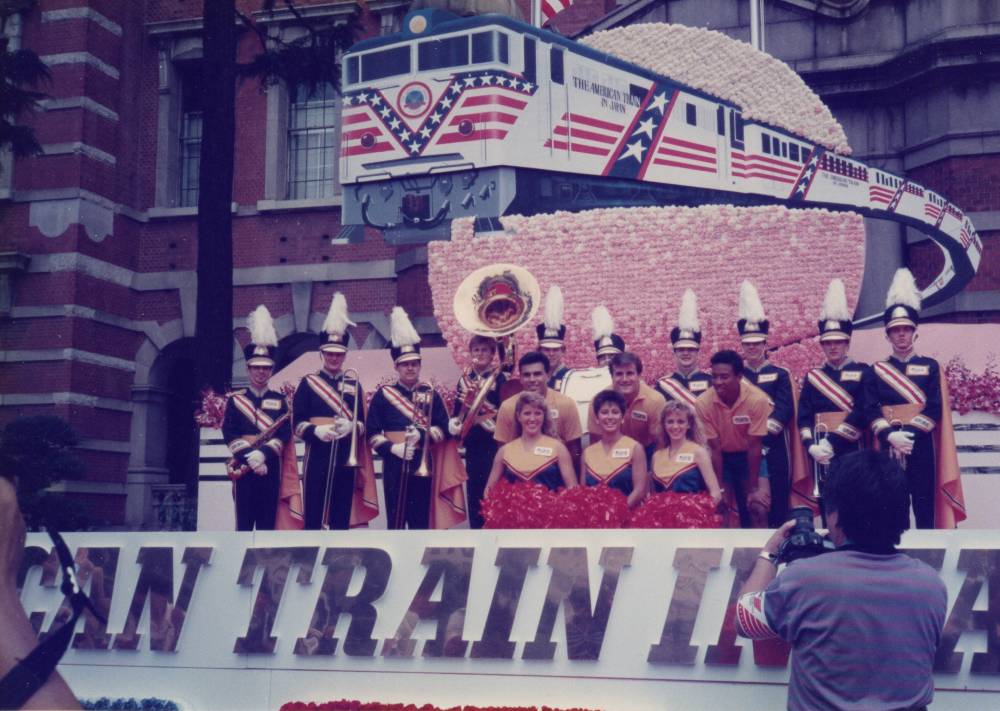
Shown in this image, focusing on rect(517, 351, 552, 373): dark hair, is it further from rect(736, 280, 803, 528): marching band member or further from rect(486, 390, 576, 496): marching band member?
rect(736, 280, 803, 528): marching band member

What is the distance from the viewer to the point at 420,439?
27.7ft

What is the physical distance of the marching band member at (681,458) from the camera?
23.6 feet

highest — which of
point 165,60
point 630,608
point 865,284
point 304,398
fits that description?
point 165,60

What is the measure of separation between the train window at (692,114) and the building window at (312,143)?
23.4 feet

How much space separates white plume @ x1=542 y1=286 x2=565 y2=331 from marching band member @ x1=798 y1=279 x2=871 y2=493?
2.00 metres

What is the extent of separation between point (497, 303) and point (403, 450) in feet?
4.56

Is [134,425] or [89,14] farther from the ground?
[89,14]

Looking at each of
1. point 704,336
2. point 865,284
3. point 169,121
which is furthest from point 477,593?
point 169,121

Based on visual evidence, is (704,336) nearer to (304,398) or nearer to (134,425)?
(304,398)

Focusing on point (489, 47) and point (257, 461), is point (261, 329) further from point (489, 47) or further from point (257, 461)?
point (489, 47)

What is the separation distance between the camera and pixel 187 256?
56.5 ft

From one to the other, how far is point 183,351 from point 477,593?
1274 centimetres

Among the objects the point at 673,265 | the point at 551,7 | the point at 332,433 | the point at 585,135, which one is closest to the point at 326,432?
the point at 332,433

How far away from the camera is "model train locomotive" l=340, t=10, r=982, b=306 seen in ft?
34.0
